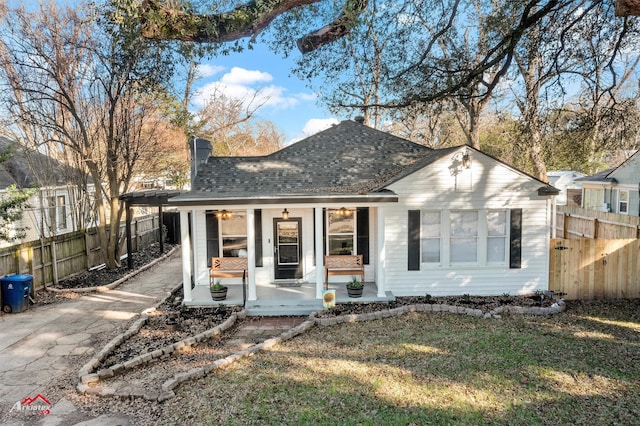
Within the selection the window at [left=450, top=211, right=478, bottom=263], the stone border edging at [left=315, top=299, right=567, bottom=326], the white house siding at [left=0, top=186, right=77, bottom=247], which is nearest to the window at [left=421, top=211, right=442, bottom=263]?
the window at [left=450, top=211, right=478, bottom=263]

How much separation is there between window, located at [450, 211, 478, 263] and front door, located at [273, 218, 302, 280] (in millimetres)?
4177

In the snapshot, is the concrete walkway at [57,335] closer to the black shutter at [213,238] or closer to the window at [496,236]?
the black shutter at [213,238]

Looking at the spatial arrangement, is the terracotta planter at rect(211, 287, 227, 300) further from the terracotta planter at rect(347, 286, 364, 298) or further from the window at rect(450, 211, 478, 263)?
the window at rect(450, 211, 478, 263)

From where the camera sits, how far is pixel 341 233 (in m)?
11.0

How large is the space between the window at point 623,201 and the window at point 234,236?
64.5ft

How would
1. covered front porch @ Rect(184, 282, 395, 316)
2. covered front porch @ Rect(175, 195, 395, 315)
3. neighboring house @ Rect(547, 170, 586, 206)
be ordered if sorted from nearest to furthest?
covered front porch @ Rect(184, 282, 395, 316)
covered front porch @ Rect(175, 195, 395, 315)
neighboring house @ Rect(547, 170, 586, 206)

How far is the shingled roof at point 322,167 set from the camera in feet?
36.2

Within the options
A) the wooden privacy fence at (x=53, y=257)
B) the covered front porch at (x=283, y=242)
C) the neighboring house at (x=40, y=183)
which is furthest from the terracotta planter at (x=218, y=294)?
the neighboring house at (x=40, y=183)

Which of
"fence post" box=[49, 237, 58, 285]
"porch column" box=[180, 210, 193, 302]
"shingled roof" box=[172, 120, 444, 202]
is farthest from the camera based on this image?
"fence post" box=[49, 237, 58, 285]

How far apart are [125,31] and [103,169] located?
10.5 m

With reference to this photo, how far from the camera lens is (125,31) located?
5633 mm

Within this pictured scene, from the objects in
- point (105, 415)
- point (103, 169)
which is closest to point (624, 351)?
point (105, 415)

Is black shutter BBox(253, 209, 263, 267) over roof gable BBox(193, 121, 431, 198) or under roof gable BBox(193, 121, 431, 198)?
under

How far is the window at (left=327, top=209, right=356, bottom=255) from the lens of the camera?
1092cm
